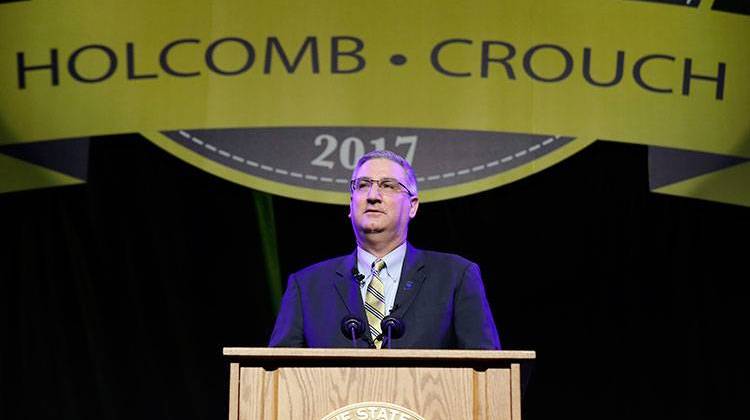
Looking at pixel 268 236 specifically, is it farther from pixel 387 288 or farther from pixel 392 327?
pixel 392 327

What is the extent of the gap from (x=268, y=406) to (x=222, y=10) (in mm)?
2521

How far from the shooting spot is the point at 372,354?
2006mm

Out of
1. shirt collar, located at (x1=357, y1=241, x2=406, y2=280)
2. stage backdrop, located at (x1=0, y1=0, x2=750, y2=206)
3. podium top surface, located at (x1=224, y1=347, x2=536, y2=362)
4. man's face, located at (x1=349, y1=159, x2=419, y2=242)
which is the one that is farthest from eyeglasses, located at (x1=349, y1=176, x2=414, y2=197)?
stage backdrop, located at (x1=0, y1=0, x2=750, y2=206)

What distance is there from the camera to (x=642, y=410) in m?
3.98

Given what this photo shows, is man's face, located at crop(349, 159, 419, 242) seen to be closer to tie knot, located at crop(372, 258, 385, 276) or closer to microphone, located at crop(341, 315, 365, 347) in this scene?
tie knot, located at crop(372, 258, 385, 276)

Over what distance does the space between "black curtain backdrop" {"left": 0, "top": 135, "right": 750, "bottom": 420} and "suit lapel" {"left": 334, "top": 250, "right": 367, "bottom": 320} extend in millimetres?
1486

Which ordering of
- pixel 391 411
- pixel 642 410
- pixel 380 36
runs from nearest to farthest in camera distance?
pixel 391 411, pixel 642 410, pixel 380 36

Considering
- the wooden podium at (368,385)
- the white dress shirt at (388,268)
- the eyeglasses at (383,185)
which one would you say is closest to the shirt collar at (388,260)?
the white dress shirt at (388,268)

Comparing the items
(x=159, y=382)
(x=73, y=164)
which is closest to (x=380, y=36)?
(x=73, y=164)

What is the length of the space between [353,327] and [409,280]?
1.11 feet

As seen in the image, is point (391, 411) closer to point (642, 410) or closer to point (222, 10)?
point (642, 410)

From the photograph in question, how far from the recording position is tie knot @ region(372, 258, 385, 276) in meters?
2.60

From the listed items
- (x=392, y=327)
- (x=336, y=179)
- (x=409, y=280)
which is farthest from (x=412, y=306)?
(x=336, y=179)

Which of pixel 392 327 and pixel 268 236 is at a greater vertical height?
pixel 268 236
